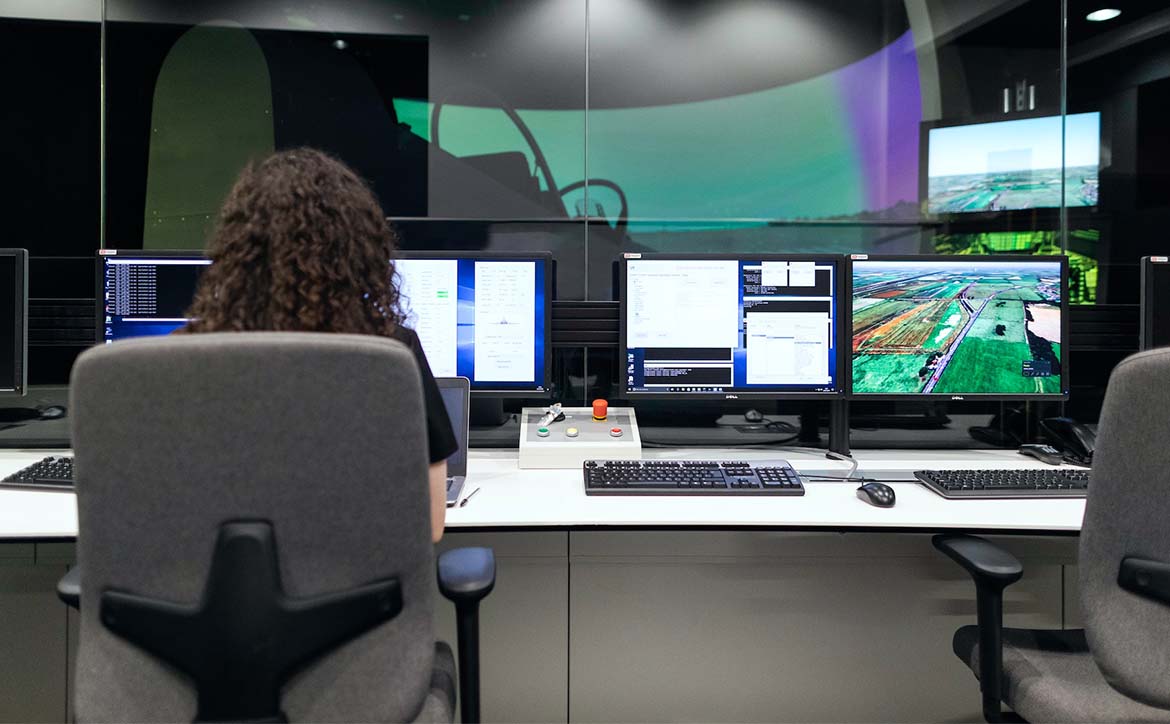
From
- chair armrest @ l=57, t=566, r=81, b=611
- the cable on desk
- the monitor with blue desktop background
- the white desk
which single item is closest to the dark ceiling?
the cable on desk

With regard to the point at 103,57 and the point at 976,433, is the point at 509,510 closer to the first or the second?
the point at 976,433

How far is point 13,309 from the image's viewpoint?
1794mm

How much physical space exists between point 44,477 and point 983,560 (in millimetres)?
1890

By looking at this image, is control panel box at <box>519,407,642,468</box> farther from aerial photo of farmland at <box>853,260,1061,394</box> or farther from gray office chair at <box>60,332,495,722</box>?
gray office chair at <box>60,332,495,722</box>

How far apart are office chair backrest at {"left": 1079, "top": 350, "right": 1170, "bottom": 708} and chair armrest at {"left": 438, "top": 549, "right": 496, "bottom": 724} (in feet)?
2.94

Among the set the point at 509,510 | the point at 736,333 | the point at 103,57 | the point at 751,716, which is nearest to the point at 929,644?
the point at 751,716

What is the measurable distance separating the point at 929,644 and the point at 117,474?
1811 millimetres

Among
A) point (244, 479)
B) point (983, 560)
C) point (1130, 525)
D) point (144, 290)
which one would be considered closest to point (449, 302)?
point (144, 290)

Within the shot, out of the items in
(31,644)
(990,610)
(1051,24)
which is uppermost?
(1051,24)

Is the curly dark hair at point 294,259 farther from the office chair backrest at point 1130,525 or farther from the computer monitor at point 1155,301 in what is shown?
the computer monitor at point 1155,301

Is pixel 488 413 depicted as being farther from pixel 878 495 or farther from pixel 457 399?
pixel 878 495

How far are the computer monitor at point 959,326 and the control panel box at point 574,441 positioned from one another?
62 centimetres

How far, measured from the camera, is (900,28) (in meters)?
2.22

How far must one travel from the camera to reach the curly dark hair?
3.20ft
